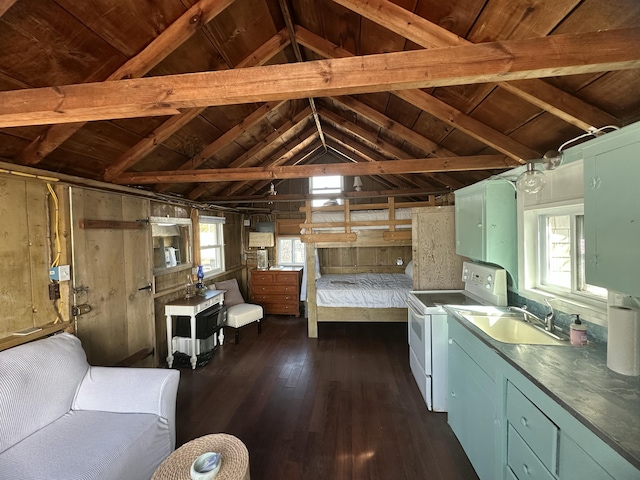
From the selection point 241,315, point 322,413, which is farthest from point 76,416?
point 241,315

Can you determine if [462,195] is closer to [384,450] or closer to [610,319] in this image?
[610,319]

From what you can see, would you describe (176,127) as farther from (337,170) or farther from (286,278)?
(286,278)

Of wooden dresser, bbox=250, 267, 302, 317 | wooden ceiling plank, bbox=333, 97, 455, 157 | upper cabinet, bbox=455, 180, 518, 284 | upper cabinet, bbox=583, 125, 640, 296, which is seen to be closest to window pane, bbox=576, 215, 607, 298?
upper cabinet, bbox=455, 180, 518, 284

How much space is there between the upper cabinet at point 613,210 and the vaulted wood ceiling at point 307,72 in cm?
32

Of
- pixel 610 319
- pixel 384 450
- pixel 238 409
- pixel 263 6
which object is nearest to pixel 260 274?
pixel 238 409

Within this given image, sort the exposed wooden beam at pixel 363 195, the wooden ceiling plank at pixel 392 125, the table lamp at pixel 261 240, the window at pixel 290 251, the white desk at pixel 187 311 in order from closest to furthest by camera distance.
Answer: the wooden ceiling plank at pixel 392 125 < the white desk at pixel 187 311 < the exposed wooden beam at pixel 363 195 < the table lamp at pixel 261 240 < the window at pixel 290 251

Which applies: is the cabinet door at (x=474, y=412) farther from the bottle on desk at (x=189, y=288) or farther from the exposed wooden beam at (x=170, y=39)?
the bottle on desk at (x=189, y=288)

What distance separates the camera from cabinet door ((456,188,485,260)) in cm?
226

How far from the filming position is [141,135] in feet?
8.05

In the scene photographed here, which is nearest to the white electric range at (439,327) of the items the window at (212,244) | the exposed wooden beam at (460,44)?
the exposed wooden beam at (460,44)

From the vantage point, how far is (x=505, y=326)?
1.99 meters

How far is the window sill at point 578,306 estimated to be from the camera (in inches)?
57.9

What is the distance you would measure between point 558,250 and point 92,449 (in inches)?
125

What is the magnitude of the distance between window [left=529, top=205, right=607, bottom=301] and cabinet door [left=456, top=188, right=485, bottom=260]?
381 millimetres
